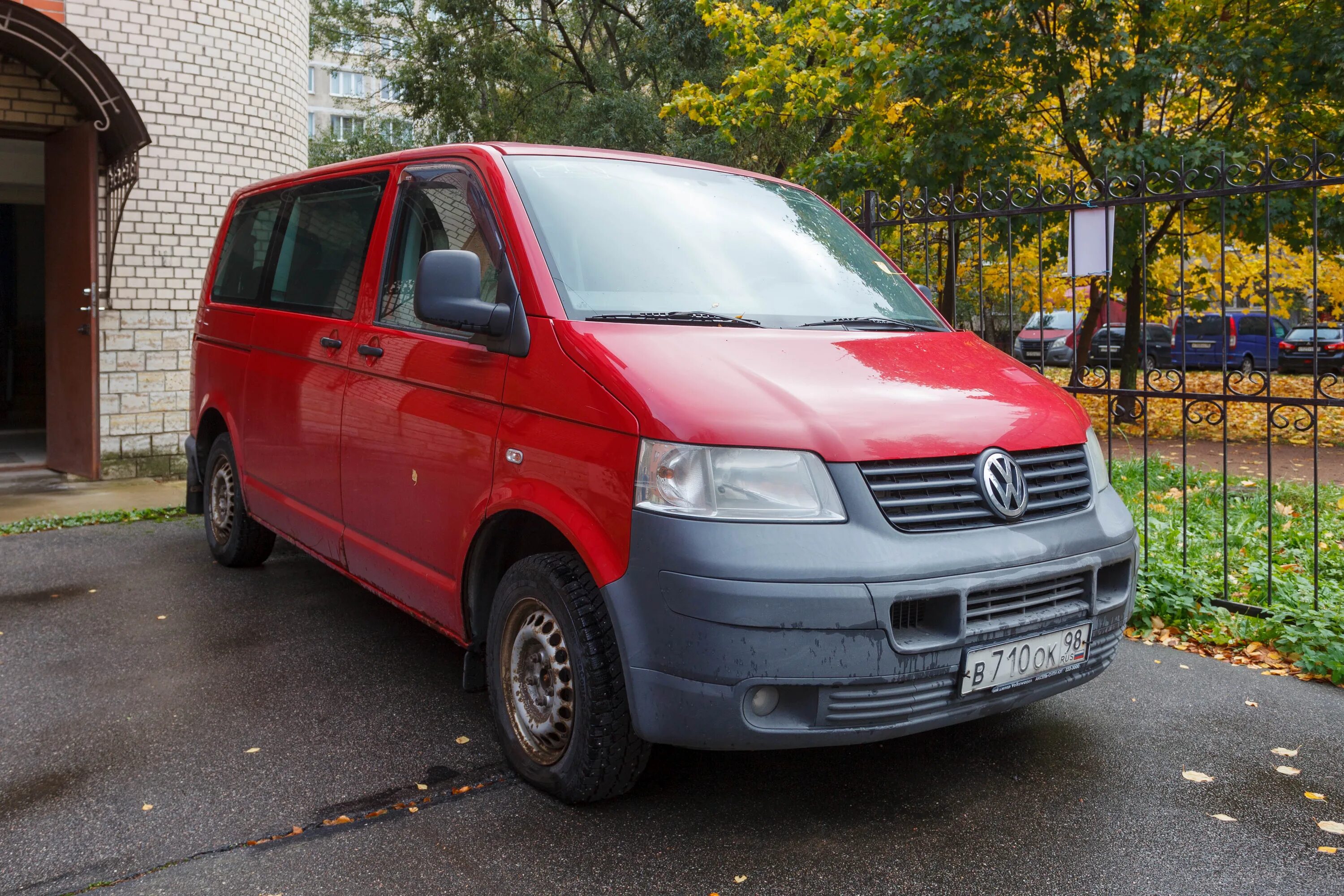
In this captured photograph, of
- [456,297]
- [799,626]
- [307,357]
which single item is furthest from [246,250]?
[799,626]

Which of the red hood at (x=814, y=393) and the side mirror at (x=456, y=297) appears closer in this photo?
the red hood at (x=814, y=393)

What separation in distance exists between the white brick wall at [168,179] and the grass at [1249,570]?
8323 mm

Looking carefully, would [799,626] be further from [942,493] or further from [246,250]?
[246,250]

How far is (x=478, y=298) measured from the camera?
3.46 m

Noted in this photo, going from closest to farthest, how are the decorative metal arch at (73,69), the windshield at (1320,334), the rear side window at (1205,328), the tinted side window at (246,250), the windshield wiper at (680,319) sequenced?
the windshield wiper at (680,319) → the tinted side window at (246,250) → the decorative metal arch at (73,69) → the rear side window at (1205,328) → the windshield at (1320,334)

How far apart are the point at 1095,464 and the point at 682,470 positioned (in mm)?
1461

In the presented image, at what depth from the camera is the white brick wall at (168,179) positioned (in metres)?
9.98

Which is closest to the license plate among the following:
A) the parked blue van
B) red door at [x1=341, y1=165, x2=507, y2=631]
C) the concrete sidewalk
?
red door at [x1=341, y1=165, x2=507, y2=631]

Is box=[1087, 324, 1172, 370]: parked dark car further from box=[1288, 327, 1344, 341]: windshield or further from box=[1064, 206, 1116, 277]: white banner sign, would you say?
box=[1064, 206, 1116, 277]: white banner sign

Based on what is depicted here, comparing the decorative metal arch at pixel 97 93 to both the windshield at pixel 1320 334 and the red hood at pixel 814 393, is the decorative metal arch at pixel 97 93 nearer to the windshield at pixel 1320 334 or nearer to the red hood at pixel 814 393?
the red hood at pixel 814 393

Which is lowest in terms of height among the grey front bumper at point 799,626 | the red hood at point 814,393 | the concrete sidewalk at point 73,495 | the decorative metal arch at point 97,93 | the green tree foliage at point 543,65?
the concrete sidewalk at point 73,495

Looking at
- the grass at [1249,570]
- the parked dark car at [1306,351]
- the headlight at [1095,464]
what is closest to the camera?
the headlight at [1095,464]

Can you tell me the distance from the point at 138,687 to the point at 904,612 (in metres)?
3.07

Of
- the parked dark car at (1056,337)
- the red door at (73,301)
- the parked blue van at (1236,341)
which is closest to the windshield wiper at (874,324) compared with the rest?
the red door at (73,301)
